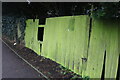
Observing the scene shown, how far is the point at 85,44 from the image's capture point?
484 cm

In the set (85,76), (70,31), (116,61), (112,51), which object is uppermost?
(70,31)

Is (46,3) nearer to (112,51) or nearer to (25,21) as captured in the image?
(25,21)

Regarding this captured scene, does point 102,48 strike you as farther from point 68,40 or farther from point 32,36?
point 32,36

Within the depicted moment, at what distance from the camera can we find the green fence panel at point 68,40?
4996mm

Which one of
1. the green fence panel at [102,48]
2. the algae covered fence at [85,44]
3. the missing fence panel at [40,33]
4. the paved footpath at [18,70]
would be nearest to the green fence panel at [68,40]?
the algae covered fence at [85,44]

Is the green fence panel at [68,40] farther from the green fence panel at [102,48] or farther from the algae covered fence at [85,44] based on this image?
the green fence panel at [102,48]

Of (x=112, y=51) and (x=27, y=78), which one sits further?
(x=27, y=78)

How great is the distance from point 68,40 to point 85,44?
3.67 ft

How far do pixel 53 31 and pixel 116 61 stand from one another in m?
3.85

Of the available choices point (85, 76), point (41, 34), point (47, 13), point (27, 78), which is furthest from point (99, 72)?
point (47, 13)

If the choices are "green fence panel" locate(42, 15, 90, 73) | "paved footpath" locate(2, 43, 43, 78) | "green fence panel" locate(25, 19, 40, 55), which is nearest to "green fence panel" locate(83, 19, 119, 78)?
"green fence panel" locate(42, 15, 90, 73)

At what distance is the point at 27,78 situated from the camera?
545 cm

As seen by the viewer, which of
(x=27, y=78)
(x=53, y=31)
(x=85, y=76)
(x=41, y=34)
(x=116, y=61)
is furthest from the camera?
(x=41, y=34)

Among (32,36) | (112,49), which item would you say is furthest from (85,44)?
(32,36)
